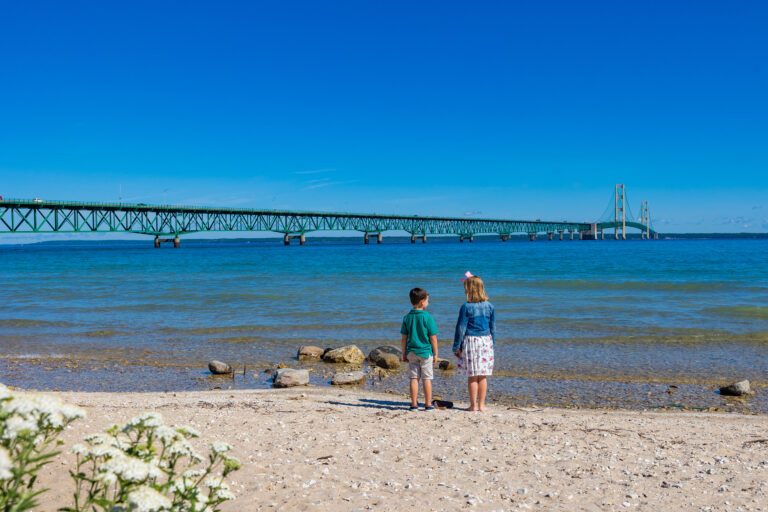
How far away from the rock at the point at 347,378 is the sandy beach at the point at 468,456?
1.82 m

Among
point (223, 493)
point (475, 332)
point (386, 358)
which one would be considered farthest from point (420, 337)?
point (223, 493)

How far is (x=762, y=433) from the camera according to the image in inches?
287

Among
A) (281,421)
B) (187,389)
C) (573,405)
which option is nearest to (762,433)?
(573,405)

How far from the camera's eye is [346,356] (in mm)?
12633

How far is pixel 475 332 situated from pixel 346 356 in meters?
5.11

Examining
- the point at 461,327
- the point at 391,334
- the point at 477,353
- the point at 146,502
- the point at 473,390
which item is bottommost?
the point at 391,334

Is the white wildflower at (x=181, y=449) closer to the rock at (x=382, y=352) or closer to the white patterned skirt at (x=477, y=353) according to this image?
the white patterned skirt at (x=477, y=353)

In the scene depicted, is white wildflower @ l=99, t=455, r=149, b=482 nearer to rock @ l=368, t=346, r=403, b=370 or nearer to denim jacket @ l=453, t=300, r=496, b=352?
denim jacket @ l=453, t=300, r=496, b=352

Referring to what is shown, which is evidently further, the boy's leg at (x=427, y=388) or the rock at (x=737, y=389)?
the rock at (x=737, y=389)

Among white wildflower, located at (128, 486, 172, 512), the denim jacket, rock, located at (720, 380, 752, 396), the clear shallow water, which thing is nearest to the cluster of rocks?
the clear shallow water

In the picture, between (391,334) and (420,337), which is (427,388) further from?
(391,334)

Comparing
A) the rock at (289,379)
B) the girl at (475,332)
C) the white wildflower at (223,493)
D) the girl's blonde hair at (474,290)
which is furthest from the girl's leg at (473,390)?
Answer: the white wildflower at (223,493)

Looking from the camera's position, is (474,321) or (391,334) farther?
(391,334)

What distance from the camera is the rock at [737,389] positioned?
9.73 metres
